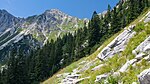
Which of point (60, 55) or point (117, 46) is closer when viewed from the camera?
point (117, 46)

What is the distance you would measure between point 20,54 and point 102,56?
2306 inches

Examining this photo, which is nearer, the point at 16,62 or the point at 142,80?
the point at 142,80

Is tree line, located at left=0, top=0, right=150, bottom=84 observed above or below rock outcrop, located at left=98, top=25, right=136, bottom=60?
above

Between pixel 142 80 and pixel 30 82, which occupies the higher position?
pixel 30 82

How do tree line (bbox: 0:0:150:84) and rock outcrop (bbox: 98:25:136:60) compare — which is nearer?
rock outcrop (bbox: 98:25:136:60)

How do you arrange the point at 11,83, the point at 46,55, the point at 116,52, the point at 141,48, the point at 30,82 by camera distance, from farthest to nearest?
the point at 46,55 → the point at 30,82 → the point at 11,83 → the point at 116,52 → the point at 141,48

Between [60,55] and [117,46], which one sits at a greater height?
[60,55]

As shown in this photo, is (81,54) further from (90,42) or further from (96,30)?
(96,30)

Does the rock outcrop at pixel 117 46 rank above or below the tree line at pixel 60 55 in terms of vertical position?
below

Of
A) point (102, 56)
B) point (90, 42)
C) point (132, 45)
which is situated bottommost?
point (132, 45)

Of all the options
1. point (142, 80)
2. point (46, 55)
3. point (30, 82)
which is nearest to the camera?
point (142, 80)

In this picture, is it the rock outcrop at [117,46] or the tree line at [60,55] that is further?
the tree line at [60,55]

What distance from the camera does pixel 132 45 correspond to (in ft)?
91.2

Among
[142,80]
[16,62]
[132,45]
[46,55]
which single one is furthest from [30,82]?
[142,80]
